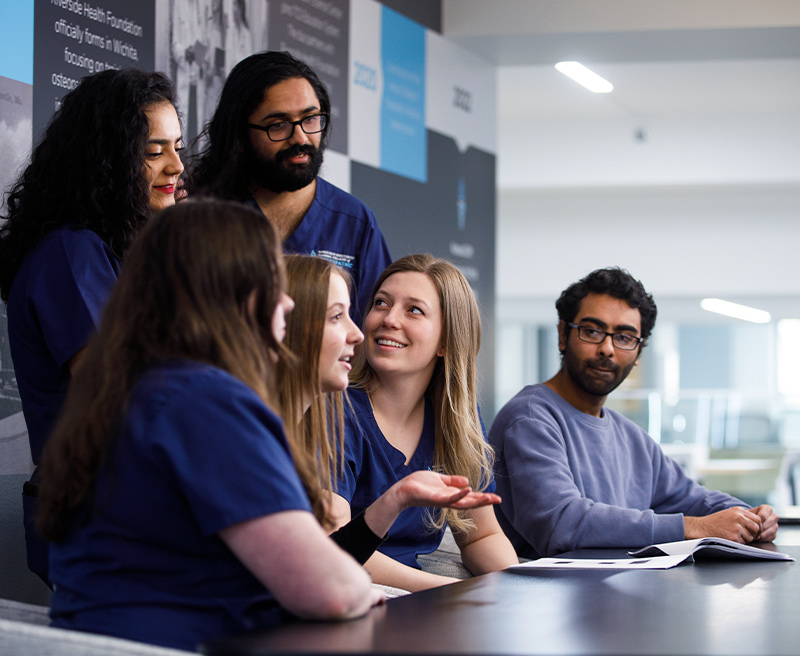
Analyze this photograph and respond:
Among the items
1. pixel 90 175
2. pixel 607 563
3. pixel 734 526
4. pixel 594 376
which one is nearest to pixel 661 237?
pixel 594 376

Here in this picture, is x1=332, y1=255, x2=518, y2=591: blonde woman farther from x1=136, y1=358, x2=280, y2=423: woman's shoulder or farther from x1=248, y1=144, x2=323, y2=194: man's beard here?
x1=136, y1=358, x2=280, y2=423: woman's shoulder

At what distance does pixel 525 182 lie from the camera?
8008 millimetres

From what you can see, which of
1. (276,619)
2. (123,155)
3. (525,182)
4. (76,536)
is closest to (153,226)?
(76,536)

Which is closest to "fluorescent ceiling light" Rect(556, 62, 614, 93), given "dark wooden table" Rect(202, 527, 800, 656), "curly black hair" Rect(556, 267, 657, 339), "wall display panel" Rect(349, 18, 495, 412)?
"wall display panel" Rect(349, 18, 495, 412)

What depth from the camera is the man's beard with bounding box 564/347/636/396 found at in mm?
2715

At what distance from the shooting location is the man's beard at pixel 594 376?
2.71 meters

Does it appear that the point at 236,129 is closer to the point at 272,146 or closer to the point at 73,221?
the point at 272,146

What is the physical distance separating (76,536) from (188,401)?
0.25m

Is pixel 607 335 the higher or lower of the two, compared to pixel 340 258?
lower

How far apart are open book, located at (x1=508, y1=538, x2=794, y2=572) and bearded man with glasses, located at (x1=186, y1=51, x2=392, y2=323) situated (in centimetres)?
104

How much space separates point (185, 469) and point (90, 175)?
107cm

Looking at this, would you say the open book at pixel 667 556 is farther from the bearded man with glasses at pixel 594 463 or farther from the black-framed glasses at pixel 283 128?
the black-framed glasses at pixel 283 128

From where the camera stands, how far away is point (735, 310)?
874 cm

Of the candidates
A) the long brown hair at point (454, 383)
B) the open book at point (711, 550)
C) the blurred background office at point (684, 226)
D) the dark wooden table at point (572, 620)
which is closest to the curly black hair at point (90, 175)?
the long brown hair at point (454, 383)
